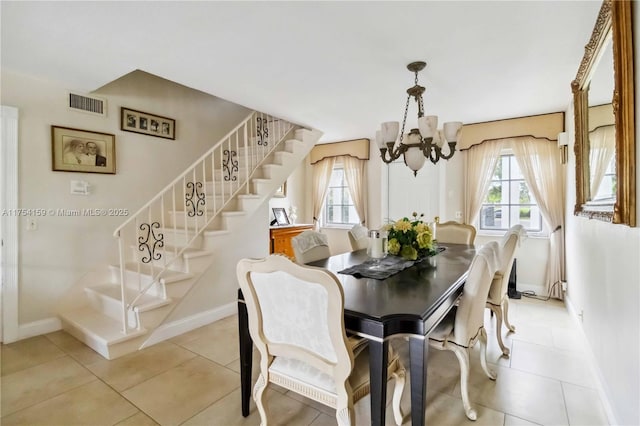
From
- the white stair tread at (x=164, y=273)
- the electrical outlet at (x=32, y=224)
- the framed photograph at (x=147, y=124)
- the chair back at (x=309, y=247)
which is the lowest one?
the white stair tread at (x=164, y=273)

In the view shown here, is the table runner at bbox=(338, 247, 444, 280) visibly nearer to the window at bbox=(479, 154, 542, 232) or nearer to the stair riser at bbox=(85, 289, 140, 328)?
the stair riser at bbox=(85, 289, 140, 328)

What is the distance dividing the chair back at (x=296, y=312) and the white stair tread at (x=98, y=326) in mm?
1531

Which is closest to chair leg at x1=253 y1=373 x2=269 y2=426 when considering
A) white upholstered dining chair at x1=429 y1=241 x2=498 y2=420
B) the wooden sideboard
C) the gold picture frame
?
white upholstered dining chair at x1=429 y1=241 x2=498 y2=420

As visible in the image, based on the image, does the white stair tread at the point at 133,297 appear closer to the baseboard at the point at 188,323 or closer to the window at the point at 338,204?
the baseboard at the point at 188,323

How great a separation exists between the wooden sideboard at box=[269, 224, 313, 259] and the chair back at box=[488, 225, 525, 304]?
2.95 meters

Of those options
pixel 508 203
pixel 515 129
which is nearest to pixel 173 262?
pixel 508 203

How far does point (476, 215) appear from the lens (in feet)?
14.4

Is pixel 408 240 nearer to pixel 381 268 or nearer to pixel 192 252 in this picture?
pixel 381 268

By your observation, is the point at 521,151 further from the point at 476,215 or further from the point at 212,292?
the point at 212,292

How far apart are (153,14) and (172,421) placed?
7.67 ft

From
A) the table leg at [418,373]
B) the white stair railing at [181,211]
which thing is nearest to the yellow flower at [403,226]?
the table leg at [418,373]

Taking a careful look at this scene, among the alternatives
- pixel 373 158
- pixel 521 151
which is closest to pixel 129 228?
pixel 373 158

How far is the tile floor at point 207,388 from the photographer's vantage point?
68.2 inches

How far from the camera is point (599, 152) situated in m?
1.82
